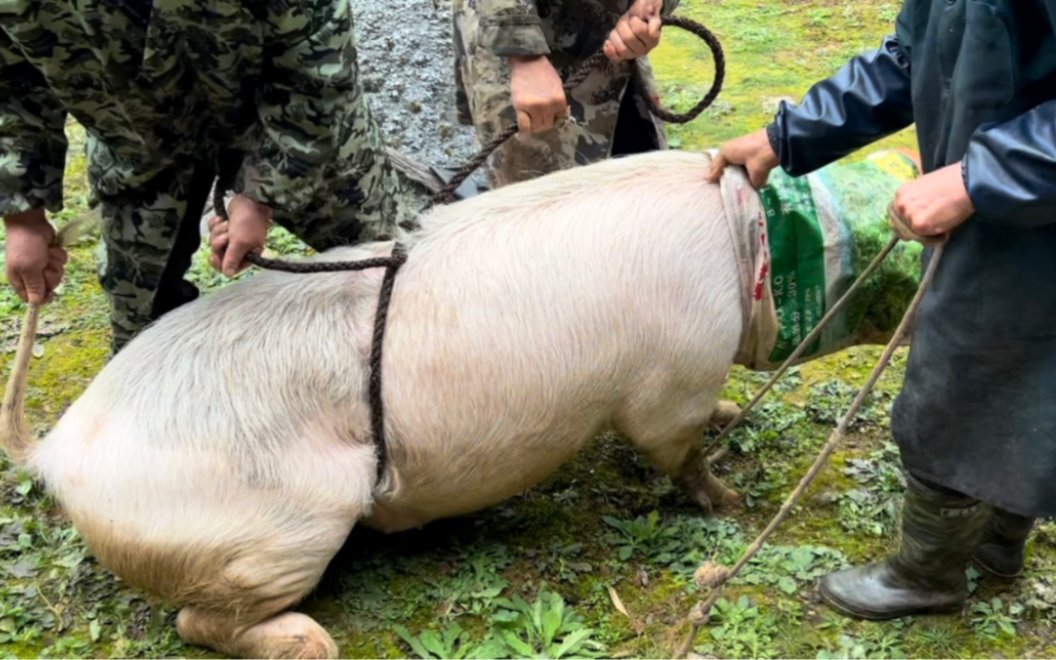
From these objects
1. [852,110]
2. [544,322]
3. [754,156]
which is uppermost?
[852,110]

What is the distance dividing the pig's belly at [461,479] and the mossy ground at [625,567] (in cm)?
23

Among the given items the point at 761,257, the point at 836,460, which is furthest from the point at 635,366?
the point at 836,460

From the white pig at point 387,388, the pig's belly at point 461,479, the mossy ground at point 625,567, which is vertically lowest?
the mossy ground at point 625,567

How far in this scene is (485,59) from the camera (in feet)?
11.3

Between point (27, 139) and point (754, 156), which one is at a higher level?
point (27, 139)

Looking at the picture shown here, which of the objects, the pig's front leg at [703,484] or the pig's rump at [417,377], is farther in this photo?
the pig's front leg at [703,484]

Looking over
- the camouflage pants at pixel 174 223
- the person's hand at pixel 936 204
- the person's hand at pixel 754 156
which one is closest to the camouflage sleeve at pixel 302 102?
the camouflage pants at pixel 174 223

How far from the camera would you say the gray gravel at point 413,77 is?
5457mm

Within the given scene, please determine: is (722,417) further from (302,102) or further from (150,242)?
(150,242)

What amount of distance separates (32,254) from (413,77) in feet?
10.9

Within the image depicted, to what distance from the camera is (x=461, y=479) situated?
288cm

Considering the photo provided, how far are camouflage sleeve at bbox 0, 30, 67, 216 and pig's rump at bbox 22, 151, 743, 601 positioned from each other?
0.46 metres

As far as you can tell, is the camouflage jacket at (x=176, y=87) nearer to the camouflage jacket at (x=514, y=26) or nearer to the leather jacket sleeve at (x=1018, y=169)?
the camouflage jacket at (x=514, y=26)

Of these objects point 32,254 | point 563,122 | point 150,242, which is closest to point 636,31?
point 563,122
